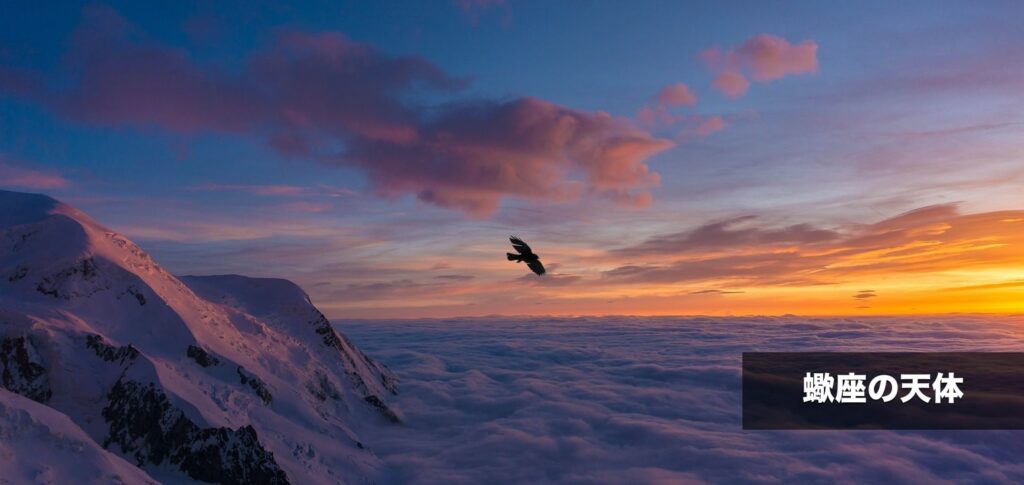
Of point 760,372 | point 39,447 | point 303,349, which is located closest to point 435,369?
point 303,349

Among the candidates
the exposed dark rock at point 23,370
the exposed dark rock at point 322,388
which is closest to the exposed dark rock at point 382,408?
the exposed dark rock at point 322,388

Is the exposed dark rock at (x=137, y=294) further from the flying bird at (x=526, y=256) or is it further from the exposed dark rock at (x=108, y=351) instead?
the flying bird at (x=526, y=256)

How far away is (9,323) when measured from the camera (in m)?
15.5

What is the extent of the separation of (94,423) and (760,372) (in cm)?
7447

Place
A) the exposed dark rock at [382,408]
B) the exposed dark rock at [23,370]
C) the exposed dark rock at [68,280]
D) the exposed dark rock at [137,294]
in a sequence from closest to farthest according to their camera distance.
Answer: the exposed dark rock at [23,370], the exposed dark rock at [68,280], the exposed dark rock at [137,294], the exposed dark rock at [382,408]

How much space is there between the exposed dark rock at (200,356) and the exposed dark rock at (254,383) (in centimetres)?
107

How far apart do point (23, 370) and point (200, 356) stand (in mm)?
5322

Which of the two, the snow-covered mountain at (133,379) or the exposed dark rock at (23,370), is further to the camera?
the exposed dark rock at (23,370)

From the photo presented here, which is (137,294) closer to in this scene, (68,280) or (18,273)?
(68,280)

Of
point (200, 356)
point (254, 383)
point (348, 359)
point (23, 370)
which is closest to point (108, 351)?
point (23, 370)

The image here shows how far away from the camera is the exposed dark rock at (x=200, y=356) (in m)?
19.9

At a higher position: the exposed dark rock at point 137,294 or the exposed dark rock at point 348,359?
the exposed dark rock at point 137,294

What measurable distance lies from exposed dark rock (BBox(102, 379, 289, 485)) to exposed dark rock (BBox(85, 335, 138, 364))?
2.99ft

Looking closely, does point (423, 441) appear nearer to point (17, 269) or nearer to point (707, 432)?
point (17, 269)
